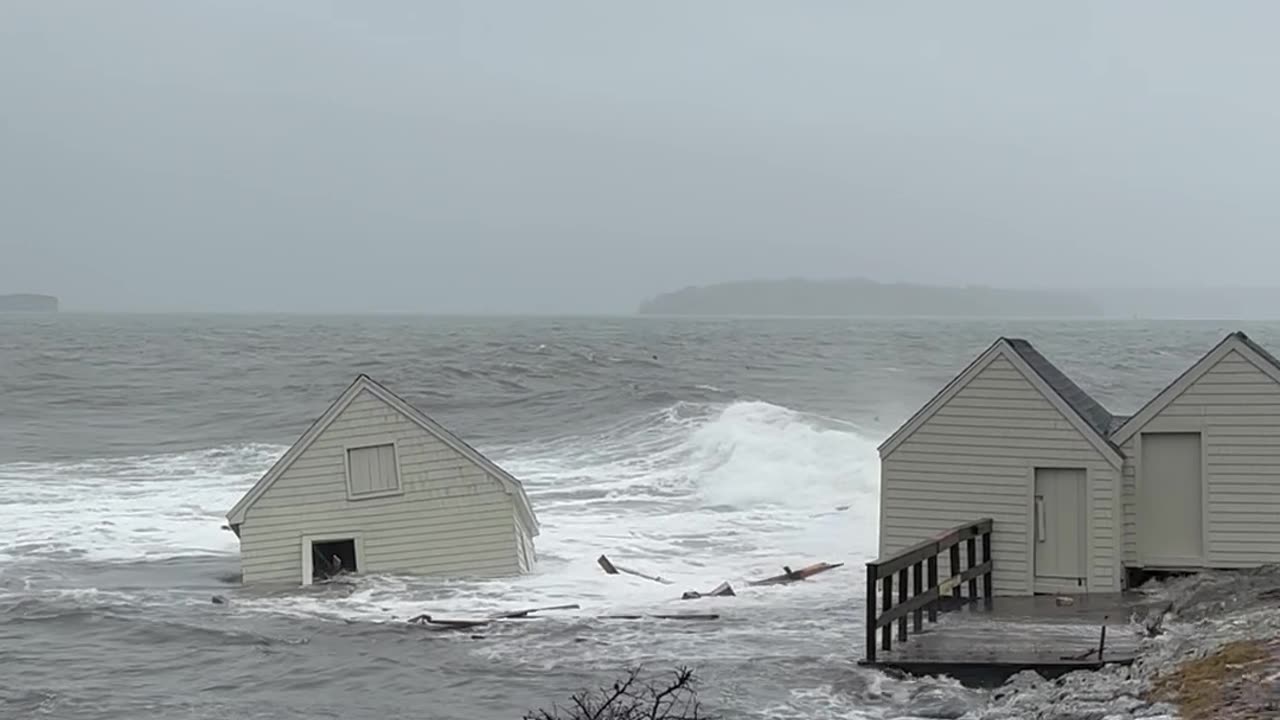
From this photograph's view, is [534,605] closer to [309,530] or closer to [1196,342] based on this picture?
[309,530]

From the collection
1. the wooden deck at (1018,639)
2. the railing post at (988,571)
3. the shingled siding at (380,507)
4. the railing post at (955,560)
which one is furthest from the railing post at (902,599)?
the shingled siding at (380,507)

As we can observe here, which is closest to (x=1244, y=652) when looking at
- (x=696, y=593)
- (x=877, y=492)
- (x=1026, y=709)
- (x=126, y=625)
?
(x=1026, y=709)

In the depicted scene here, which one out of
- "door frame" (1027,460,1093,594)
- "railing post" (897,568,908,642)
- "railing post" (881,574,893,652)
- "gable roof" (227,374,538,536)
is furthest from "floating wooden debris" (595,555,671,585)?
"railing post" (881,574,893,652)

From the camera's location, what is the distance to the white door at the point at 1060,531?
77.4 ft

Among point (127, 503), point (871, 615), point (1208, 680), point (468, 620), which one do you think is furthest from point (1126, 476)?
point (127, 503)

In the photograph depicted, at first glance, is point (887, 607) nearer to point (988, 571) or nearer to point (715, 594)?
point (988, 571)

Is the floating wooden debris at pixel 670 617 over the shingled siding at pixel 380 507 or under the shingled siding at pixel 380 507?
under

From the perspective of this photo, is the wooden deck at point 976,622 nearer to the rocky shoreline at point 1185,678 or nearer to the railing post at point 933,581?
the railing post at point 933,581

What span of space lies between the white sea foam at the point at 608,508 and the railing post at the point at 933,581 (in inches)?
207

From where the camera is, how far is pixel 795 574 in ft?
95.1

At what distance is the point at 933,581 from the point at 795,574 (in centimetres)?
725

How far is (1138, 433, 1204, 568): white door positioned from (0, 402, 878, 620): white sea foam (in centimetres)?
581

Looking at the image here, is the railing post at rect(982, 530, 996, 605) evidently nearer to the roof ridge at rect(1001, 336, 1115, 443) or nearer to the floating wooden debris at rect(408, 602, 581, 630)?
the roof ridge at rect(1001, 336, 1115, 443)

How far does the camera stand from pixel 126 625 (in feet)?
84.8
